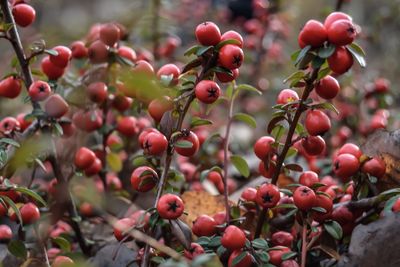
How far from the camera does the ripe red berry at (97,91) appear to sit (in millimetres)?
2079

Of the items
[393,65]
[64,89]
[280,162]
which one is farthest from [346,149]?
[393,65]

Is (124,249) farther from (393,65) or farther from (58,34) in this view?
(393,65)

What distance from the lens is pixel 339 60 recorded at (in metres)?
1.54

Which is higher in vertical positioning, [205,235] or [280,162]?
[280,162]

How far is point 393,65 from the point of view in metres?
5.25

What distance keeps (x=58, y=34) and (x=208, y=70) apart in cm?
113

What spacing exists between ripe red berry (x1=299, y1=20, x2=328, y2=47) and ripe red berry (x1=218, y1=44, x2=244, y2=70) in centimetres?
18

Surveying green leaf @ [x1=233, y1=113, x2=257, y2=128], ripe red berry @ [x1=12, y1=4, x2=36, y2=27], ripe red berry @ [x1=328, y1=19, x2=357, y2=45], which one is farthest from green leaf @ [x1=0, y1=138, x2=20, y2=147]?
ripe red berry @ [x1=328, y1=19, x2=357, y2=45]

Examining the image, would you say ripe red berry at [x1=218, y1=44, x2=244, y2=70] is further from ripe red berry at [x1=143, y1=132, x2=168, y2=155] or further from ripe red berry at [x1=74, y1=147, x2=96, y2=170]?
ripe red berry at [x1=74, y1=147, x2=96, y2=170]

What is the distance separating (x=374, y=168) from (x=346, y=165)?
10 cm

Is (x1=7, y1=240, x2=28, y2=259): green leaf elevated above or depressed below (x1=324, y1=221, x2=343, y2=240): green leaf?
below

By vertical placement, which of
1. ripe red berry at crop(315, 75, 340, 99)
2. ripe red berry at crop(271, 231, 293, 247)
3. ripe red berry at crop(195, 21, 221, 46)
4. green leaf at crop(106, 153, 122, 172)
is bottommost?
green leaf at crop(106, 153, 122, 172)

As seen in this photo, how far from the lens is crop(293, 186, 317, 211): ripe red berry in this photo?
166 centimetres

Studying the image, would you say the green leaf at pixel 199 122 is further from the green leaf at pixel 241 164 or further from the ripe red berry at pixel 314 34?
the ripe red berry at pixel 314 34
